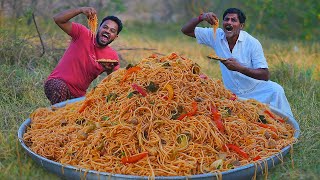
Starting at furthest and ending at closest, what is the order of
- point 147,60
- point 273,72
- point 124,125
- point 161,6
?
point 161,6 → point 273,72 → point 147,60 → point 124,125

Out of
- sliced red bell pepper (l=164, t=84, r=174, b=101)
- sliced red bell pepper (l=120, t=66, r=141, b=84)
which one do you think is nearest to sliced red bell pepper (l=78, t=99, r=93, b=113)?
sliced red bell pepper (l=120, t=66, r=141, b=84)

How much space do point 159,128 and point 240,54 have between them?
71.0 inches

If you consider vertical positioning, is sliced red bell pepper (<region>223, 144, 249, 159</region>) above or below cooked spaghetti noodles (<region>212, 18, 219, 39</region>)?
below

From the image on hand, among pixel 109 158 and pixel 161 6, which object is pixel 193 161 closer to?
pixel 109 158

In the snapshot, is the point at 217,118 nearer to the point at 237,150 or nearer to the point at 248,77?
the point at 237,150

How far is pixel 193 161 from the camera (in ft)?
11.6

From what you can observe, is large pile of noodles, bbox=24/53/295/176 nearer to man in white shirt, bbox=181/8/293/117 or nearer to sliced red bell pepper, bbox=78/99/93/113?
sliced red bell pepper, bbox=78/99/93/113

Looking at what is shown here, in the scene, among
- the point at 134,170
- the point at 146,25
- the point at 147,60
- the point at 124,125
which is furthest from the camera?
the point at 146,25

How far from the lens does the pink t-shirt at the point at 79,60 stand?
5090 mm

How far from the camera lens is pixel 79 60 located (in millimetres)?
5098

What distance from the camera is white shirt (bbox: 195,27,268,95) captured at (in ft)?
17.0

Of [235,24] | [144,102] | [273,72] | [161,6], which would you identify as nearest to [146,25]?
[161,6]

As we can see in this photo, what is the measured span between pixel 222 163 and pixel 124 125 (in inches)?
30.6

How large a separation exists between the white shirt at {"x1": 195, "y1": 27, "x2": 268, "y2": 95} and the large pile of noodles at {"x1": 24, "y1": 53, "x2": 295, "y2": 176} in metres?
0.81
